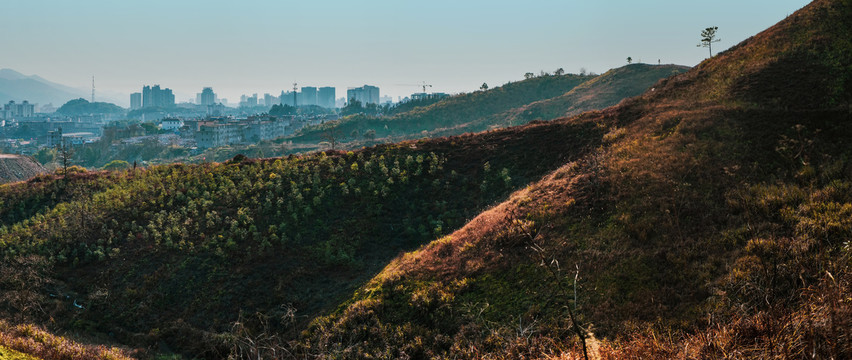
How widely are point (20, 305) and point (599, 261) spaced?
2293 cm

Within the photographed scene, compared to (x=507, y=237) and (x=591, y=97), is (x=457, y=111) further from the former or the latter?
(x=507, y=237)

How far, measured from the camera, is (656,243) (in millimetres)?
13727

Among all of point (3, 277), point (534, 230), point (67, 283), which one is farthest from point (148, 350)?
point (534, 230)

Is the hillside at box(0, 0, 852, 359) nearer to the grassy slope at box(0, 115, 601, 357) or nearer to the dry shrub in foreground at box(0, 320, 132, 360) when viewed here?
the grassy slope at box(0, 115, 601, 357)

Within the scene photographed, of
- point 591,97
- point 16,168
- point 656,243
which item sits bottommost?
point 656,243

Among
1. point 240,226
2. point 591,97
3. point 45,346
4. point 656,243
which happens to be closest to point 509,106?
point 591,97

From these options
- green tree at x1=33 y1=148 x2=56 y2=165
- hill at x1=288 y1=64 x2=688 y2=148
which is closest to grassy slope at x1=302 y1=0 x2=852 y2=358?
hill at x1=288 y1=64 x2=688 y2=148

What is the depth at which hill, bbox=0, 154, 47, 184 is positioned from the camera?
6462cm

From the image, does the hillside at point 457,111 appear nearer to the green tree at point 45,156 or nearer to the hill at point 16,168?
the hill at point 16,168

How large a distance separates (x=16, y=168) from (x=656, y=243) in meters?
90.8

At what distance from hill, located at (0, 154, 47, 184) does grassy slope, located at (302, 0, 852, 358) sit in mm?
76684

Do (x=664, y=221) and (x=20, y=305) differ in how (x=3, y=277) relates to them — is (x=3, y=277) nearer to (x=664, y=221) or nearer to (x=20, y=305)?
(x=20, y=305)

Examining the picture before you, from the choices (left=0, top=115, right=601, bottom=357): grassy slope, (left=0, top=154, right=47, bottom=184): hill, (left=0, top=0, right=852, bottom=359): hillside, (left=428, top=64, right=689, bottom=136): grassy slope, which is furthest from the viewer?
(left=428, top=64, right=689, bottom=136): grassy slope

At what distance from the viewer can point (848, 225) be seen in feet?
37.0
